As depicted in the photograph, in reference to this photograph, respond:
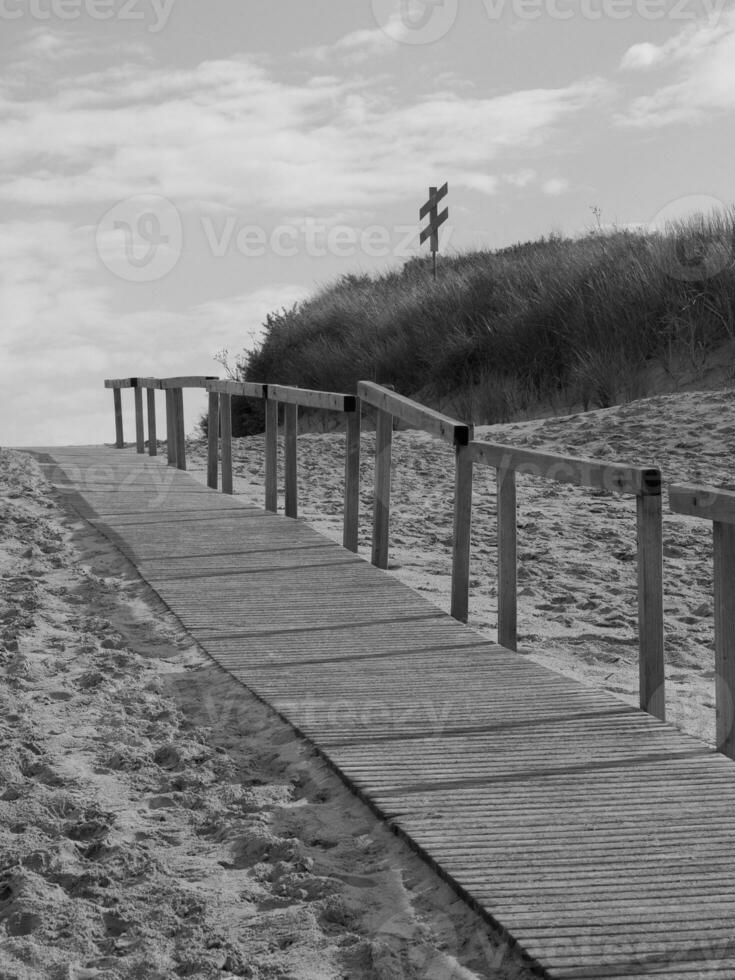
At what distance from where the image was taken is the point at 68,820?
3617mm

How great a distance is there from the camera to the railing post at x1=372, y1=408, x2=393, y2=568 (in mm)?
7609

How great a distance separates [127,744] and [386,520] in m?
3.54

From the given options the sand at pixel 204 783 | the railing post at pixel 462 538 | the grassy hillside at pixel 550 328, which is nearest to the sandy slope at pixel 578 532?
the sand at pixel 204 783

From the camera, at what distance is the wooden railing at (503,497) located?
431 centimetres

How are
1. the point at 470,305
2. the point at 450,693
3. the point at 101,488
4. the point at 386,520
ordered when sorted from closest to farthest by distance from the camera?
the point at 450,693
the point at 386,520
the point at 101,488
the point at 470,305

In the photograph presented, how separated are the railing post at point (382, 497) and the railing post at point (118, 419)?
35.6ft

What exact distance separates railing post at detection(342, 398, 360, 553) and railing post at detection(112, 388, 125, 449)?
10264mm

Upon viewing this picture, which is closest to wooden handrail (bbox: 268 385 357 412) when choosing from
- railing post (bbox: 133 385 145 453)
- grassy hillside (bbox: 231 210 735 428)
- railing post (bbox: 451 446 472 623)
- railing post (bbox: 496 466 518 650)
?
railing post (bbox: 451 446 472 623)

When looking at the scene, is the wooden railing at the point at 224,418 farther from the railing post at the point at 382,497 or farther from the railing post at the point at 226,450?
the railing post at the point at 382,497

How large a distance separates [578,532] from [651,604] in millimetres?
4182

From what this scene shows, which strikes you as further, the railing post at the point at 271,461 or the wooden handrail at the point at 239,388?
the wooden handrail at the point at 239,388

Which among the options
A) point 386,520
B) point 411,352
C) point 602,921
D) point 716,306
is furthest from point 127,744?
point 411,352

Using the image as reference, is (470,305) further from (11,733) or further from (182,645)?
(11,733)

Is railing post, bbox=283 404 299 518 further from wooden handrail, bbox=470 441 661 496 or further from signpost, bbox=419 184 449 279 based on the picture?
signpost, bbox=419 184 449 279
